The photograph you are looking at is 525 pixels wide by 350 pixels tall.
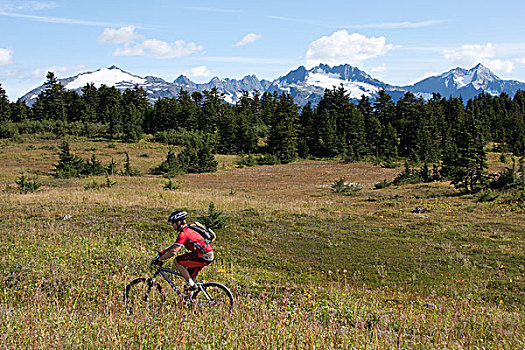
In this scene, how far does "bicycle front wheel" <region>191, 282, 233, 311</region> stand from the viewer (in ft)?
19.0

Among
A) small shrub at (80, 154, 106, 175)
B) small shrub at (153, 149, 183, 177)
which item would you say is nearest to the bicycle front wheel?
small shrub at (80, 154, 106, 175)

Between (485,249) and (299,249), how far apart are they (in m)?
7.50

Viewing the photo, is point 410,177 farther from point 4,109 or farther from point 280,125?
point 4,109

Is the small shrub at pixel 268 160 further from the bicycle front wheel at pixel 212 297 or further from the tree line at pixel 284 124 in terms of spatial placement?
the bicycle front wheel at pixel 212 297

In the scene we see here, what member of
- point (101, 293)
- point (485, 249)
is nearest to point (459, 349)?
point (101, 293)

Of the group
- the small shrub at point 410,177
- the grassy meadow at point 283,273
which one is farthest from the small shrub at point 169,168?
the small shrub at point 410,177

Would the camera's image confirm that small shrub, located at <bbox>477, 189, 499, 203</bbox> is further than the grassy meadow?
Yes

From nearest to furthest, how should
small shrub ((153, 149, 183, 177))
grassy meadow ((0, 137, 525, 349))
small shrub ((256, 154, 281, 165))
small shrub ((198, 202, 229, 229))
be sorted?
grassy meadow ((0, 137, 525, 349)) < small shrub ((198, 202, 229, 229)) < small shrub ((153, 149, 183, 177)) < small shrub ((256, 154, 281, 165))

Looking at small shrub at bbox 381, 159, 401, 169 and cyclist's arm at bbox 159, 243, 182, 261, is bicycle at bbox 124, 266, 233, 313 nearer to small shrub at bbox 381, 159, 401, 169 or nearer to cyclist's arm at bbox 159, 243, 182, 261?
cyclist's arm at bbox 159, 243, 182, 261

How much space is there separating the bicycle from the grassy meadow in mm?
214

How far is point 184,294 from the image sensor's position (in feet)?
19.0

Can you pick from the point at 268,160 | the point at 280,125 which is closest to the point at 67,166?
the point at 268,160

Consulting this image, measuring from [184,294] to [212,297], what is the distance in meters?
0.51

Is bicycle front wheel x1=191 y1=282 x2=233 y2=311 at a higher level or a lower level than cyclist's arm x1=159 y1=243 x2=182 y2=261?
lower
